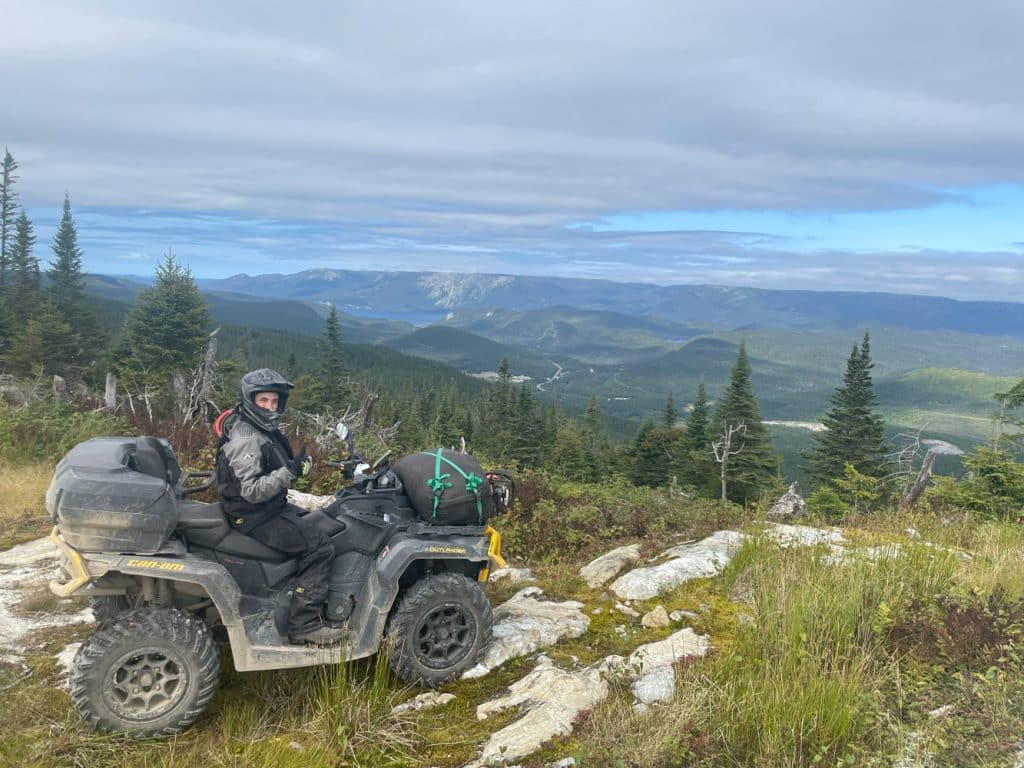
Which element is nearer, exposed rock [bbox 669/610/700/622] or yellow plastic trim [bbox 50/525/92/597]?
yellow plastic trim [bbox 50/525/92/597]

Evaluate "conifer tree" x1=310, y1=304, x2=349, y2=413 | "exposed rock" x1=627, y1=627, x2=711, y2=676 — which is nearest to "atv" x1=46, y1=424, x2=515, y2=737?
"exposed rock" x1=627, y1=627, x2=711, y2=676

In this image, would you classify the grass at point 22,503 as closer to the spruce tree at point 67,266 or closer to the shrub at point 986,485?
the shrub at point 986,485

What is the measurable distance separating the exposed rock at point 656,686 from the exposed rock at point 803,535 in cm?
278

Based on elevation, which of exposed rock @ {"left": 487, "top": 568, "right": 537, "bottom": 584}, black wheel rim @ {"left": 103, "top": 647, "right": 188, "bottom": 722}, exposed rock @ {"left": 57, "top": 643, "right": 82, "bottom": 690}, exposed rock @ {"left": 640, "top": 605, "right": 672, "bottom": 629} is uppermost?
black wheel rim @ {"left": 103, "top": 647, "right": 188, "bottom": 722}

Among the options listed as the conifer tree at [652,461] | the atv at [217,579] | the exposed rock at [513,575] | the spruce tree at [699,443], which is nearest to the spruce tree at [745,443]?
the spruce tree at [699,443]

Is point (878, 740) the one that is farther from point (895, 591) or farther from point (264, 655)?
point (264, 655)

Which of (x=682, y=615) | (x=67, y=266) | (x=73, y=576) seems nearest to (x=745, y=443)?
(x=682, y=615)

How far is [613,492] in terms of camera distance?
14.7 meters

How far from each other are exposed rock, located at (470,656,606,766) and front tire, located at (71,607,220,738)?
2.03 m

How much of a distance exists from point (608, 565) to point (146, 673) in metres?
5.24

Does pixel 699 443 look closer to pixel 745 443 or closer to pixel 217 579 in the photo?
pixel 745 443

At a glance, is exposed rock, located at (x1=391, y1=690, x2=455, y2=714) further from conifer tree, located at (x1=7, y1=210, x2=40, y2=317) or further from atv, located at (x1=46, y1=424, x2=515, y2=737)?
conifer tree, located at (x1=7, y1=210, x2=40, y2=317)

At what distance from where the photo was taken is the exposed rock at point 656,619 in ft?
21.1

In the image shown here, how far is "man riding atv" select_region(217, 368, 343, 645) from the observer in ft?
15.9
